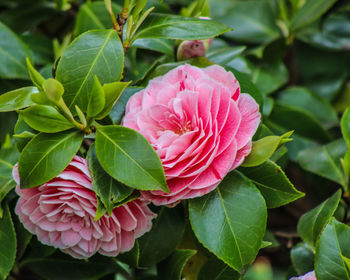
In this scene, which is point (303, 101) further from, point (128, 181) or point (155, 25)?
point (128, 181)

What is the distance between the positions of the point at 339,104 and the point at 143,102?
2.05 feet

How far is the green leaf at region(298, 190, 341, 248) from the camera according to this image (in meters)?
0.74

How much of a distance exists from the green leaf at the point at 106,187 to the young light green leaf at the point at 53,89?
9cm

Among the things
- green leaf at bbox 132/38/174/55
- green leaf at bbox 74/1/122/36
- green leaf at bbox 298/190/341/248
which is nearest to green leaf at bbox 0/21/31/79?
green leaf at bbox 74/1/122/36

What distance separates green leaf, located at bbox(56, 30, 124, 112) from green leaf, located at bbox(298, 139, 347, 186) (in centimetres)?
40

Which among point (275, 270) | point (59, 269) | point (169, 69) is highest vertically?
point (169, 69)

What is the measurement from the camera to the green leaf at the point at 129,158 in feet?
1.98

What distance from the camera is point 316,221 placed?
0.75 m

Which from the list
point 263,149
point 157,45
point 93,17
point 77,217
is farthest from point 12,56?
point 263,149

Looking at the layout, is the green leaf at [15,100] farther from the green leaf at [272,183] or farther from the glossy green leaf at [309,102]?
the glossy green leaf at [309,102]

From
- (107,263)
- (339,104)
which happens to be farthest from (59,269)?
(339,104)

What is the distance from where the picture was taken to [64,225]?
68 centimetres

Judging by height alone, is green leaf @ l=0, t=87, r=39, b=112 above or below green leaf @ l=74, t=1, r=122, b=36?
above

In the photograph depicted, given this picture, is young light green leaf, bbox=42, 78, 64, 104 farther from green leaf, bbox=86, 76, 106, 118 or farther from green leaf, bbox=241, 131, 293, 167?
green leaf, bbox=241, 131, 293, 167
